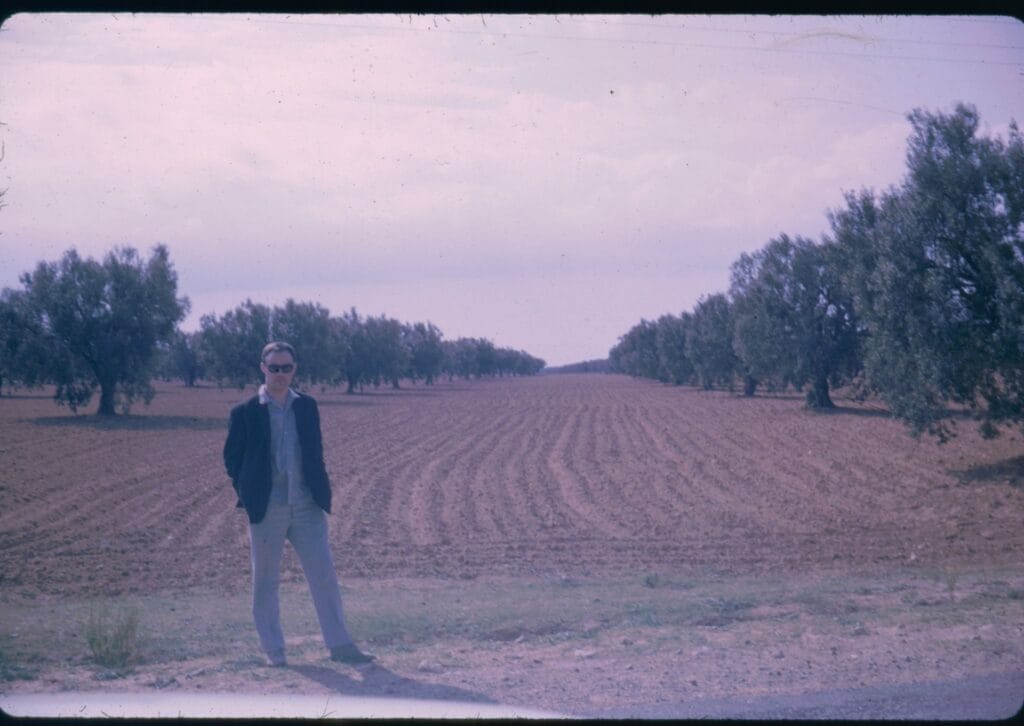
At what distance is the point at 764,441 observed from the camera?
33594 millimetres

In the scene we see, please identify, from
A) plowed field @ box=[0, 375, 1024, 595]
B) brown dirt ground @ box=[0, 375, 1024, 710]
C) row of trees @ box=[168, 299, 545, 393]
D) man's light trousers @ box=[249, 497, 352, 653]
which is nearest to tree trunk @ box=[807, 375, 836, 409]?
plowed field @ box=[0, 375, 1024, 595]

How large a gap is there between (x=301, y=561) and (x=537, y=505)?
13250 mm

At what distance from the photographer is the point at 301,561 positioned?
7086 millimetres

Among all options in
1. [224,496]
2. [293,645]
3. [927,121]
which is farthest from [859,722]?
[927,121]

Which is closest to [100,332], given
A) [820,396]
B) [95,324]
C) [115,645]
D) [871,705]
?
[95,324]

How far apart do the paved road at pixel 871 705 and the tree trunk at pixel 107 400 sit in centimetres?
4524

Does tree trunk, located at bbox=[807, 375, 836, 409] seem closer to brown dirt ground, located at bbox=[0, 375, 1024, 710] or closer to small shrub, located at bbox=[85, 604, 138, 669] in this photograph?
brown dirt ground, located at bbox=[0, 375, 1024, 710]

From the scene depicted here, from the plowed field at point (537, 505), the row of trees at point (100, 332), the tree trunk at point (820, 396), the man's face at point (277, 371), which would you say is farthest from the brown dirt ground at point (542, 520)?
the tree trunk at point (820, 396)

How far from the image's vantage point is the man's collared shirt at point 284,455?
7.09m

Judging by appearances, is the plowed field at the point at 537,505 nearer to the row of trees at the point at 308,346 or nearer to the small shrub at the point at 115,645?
the small shrub at the point at 115,645

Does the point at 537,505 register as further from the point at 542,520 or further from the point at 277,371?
the point at 277,371

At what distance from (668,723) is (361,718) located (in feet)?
7.23

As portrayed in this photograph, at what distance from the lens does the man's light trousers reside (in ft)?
23.3

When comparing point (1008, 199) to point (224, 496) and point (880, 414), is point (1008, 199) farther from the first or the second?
point (880, 414)
